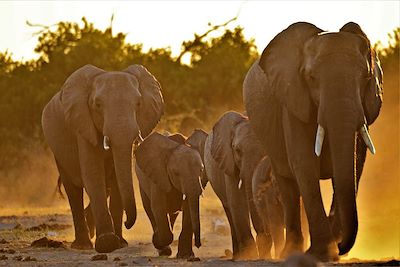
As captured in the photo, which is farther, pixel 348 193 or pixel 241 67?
pixel 241 67

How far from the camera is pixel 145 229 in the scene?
2661 cm

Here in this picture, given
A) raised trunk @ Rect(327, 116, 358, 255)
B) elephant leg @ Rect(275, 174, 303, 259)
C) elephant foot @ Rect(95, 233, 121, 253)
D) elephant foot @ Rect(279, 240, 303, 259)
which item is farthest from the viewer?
elephant foot @ Rect(95, 233, 121, 253)

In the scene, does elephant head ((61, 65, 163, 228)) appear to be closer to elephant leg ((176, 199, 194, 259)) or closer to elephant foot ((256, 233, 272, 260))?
elephant leg ((176, 199, 194, 259))

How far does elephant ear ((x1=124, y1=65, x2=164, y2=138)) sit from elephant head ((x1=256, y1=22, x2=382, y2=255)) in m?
5.05

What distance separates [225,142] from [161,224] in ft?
5.52

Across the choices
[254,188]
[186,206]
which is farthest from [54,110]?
[254,188]

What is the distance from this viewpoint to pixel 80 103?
62.2ft

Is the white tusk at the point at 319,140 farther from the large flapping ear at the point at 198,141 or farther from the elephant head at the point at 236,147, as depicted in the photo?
the large flapping ear at the point at 198,141

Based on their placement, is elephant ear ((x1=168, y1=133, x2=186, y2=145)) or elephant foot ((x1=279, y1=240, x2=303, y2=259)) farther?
elephant ear ((x1=168, y1=133, x2=186, y2=145))

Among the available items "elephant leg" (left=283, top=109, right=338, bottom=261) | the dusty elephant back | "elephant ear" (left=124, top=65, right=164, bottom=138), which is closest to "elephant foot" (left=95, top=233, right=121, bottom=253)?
"elephant ear" (left=124, top=65, right=164, bottom=138)

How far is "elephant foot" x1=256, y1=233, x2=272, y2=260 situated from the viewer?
15.6 m

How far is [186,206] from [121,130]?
1271mm

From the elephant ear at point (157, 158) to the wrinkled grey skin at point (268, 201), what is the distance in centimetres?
281

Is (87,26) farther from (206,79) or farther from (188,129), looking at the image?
(188,129)
